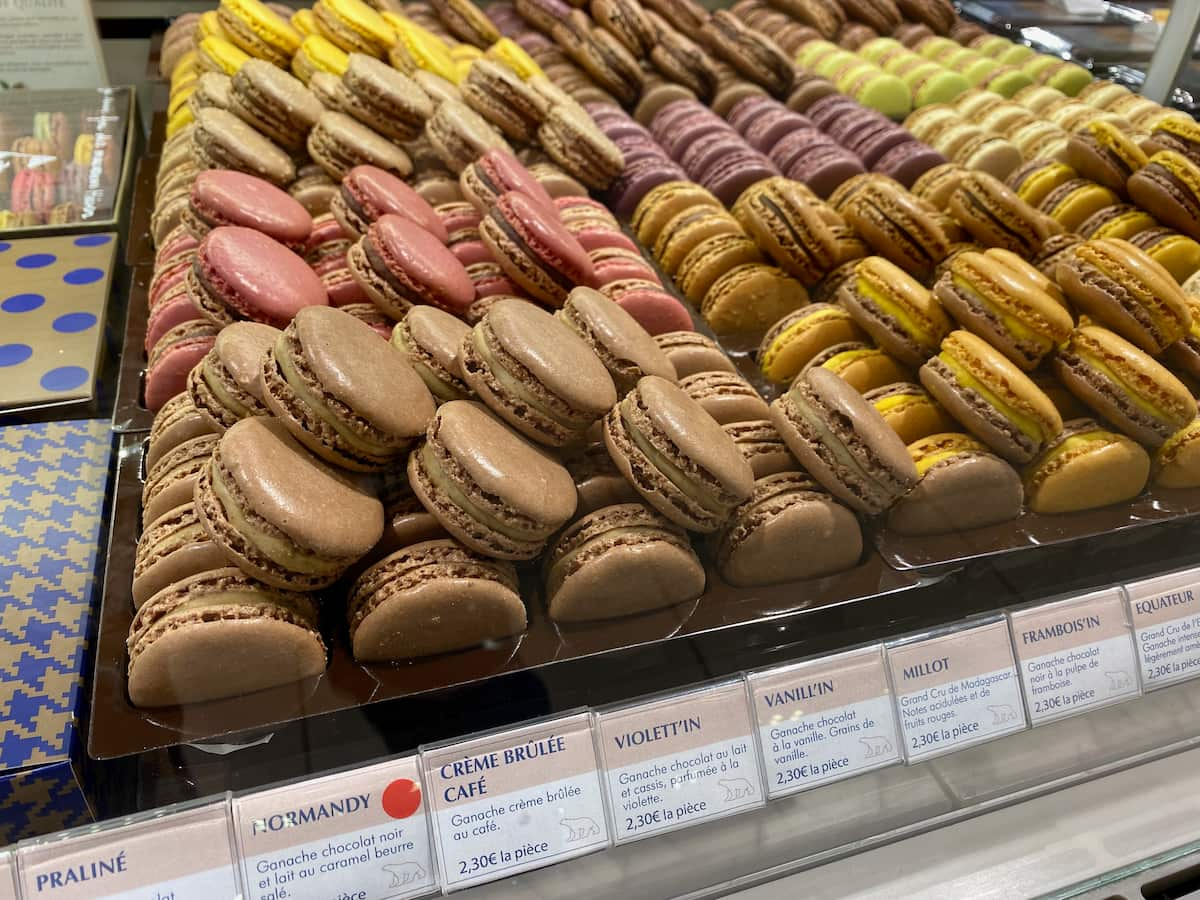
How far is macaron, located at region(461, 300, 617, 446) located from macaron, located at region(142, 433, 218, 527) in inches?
17.0

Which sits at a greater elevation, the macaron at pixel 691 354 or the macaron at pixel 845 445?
the macaron at pixel 845 445

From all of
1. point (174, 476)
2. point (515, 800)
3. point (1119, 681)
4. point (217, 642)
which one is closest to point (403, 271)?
point (174, 476)

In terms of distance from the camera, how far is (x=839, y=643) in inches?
58.5

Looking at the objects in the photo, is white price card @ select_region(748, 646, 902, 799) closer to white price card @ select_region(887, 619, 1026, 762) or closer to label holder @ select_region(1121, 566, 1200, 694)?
white price card @ select_region(887, 619, 1026, 762)

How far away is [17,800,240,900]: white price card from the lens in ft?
2.90

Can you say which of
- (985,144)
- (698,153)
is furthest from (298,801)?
(985,144)

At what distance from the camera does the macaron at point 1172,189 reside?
2000 millimetres

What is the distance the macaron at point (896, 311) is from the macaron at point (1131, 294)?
240mm

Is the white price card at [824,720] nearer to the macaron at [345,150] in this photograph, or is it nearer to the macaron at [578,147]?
the macaron at [345,150]

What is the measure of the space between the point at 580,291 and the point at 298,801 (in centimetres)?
90

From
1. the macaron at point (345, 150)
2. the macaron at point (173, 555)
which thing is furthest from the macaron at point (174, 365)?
the macaron at point (345, 150)

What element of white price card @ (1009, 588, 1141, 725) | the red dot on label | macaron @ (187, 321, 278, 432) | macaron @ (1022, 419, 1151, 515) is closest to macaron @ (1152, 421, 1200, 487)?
macaron @ (1022, 419, 1151, 515)

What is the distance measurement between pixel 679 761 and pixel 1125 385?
3.39 feet

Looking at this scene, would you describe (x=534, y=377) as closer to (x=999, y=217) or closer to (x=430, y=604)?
(x=430, y=604)
